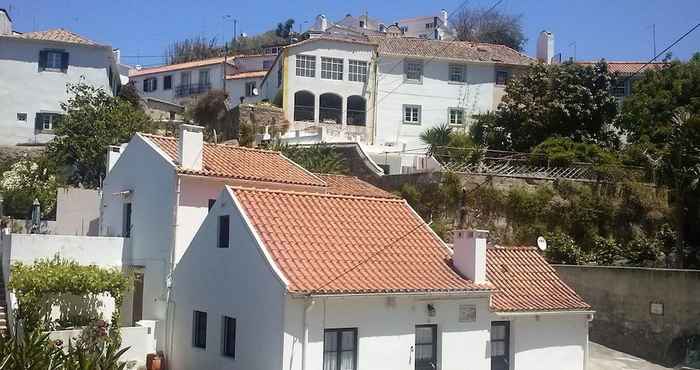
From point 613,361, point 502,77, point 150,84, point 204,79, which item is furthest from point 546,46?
point 613,361

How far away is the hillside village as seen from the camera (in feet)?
62.0

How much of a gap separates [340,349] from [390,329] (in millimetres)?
1435

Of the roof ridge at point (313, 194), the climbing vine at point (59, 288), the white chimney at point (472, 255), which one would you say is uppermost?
the roof ridge at point (313, 194)

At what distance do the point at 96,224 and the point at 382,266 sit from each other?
17.3m

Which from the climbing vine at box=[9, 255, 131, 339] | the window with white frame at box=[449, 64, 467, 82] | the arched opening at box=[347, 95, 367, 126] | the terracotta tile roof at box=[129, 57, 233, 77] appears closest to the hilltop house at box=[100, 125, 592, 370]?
the climbing vine at box=[9, 255, 131, 339]

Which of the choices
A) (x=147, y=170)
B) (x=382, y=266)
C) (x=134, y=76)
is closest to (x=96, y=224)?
(x=147, y=170)

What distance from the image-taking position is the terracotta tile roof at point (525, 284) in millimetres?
21172

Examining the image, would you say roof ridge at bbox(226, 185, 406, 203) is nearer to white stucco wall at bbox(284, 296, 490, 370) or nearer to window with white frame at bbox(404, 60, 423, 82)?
white stucco wall at bbox(284, 296, 490, 370)

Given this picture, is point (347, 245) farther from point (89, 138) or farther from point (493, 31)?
point (493, 31)

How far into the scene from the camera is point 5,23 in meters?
53.9

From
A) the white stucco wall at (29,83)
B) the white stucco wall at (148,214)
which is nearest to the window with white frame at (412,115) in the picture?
the white stucco wall at (29,83)

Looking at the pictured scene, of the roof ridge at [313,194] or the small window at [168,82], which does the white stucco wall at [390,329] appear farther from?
the small window at [168,82]

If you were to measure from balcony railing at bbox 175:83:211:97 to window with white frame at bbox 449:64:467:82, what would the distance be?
2687 centimetres

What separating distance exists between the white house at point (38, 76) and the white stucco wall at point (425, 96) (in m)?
19.5
